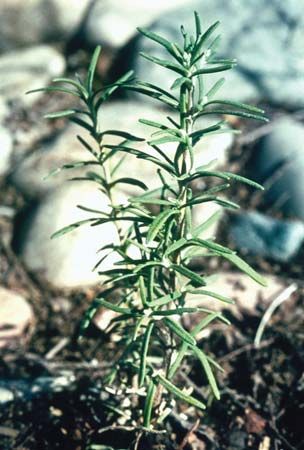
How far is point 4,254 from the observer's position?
3270mm

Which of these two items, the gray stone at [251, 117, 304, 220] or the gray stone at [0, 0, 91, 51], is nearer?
the gray stone at [251, 117, 304, 220]

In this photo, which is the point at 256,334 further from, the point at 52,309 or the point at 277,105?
the point at 277,105

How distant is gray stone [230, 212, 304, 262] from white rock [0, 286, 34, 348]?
1.22 m

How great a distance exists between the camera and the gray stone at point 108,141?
3.49m

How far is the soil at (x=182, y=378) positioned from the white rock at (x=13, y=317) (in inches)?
1.9

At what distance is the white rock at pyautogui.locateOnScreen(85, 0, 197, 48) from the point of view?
452 cm

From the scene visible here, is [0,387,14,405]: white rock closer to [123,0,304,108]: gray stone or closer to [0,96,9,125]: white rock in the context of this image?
[0,96,9,125]: white rock

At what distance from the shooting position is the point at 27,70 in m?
4.39

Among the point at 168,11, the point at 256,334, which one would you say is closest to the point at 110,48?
the point at 168,11

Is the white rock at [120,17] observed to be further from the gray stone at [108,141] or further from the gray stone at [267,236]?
the gray stone at [267,236]

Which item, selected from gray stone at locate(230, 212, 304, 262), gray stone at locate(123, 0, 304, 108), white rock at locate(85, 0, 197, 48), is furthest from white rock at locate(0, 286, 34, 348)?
white rock at locate(85, 0, 197, 48)

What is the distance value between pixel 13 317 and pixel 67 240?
52cm

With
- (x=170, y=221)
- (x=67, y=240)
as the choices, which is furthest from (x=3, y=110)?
(x=170, y=221)

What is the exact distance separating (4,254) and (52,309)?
498 mm
